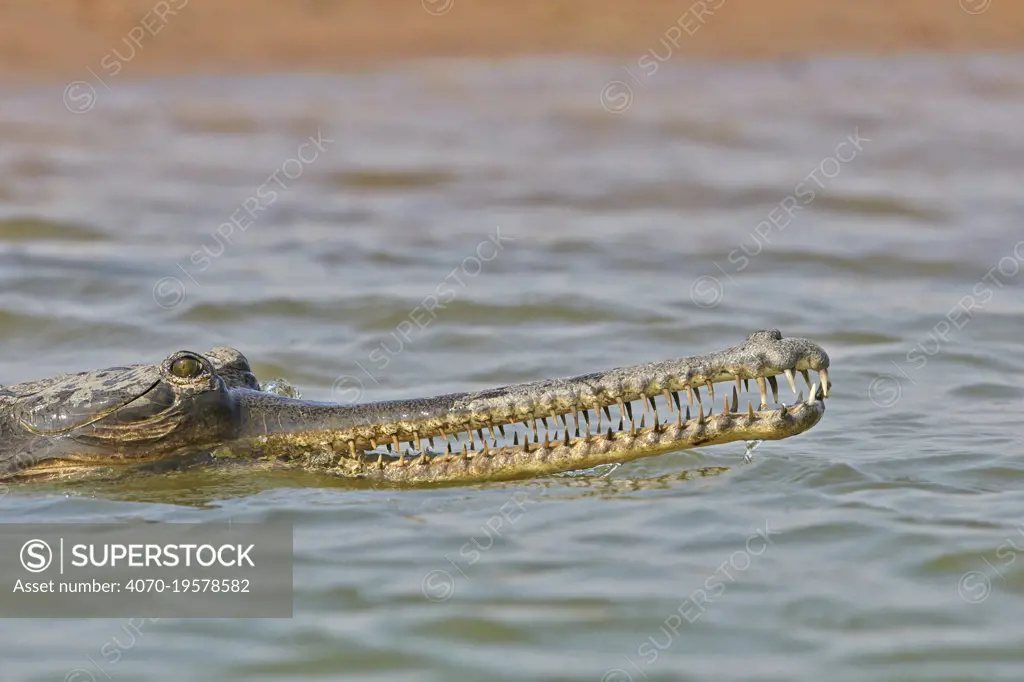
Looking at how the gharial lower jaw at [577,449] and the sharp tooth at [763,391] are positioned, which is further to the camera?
the gharial lower jaw at [577,449]

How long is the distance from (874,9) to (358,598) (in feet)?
64.0

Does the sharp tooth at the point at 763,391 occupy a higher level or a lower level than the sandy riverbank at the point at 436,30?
lower

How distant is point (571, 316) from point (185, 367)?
14.8 feet

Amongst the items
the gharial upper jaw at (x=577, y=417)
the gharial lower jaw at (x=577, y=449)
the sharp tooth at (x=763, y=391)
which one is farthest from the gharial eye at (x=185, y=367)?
the sharp tooth at (x=763, y=391)

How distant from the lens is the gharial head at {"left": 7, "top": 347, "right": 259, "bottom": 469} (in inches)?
328

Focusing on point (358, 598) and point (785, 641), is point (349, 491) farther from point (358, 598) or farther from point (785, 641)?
point (785, 641)

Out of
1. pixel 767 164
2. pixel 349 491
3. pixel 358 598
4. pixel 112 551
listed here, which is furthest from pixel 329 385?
pixel 767 164

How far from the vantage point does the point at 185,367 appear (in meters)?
8.30

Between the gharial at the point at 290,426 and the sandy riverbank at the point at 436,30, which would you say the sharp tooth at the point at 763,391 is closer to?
the gharial at the point at 290,426

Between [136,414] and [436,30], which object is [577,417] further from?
[436,30]

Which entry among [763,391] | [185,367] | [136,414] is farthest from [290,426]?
[763,391]

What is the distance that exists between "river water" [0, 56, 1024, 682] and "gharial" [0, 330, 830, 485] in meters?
0.20

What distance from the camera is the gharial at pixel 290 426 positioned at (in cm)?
766

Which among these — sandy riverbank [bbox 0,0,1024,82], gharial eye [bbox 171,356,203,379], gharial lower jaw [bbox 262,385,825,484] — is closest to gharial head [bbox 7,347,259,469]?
gharial eye [bbox 171,356,203,379]
